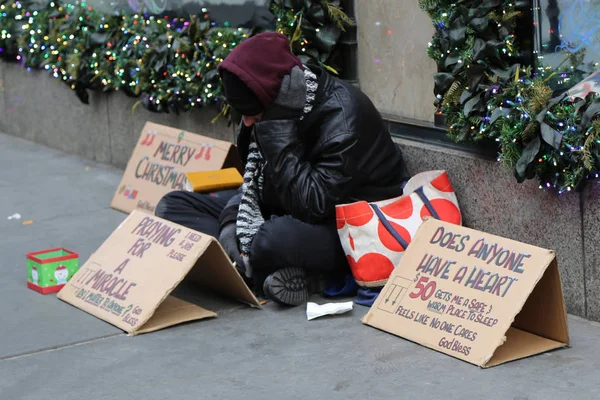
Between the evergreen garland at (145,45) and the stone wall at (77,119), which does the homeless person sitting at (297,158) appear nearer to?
the evergreen garland at (145,45)

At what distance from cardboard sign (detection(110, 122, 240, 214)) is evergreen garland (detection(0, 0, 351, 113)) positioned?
0.28 metres

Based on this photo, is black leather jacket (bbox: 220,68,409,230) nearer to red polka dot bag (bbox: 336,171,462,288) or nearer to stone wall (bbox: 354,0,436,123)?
red polka dot bag (bbox: 336,171,462,288)

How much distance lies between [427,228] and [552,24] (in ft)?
3.35

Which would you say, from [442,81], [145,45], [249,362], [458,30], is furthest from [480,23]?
[145,45]

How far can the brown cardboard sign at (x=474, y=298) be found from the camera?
394 cm

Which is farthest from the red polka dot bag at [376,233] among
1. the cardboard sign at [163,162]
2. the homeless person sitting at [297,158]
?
the cardboard sign at [163,162]

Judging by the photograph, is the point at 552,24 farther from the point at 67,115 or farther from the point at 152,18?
the point at 67,115

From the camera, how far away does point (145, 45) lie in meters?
7.14

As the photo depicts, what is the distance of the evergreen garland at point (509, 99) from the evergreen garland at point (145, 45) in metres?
0.99

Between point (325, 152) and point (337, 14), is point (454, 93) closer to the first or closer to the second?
point (325, 152)

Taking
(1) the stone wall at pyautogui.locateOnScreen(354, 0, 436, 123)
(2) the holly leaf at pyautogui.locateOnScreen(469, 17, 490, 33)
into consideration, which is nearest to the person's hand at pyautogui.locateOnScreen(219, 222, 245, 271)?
(1) the stone wall at pyautogui.locateOnScreen(354, 0, 436, 123)

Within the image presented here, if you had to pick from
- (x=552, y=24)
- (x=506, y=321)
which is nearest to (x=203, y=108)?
(x=552, y=24)

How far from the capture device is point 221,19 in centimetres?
675

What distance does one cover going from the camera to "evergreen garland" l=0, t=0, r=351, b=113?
18.9 feet
